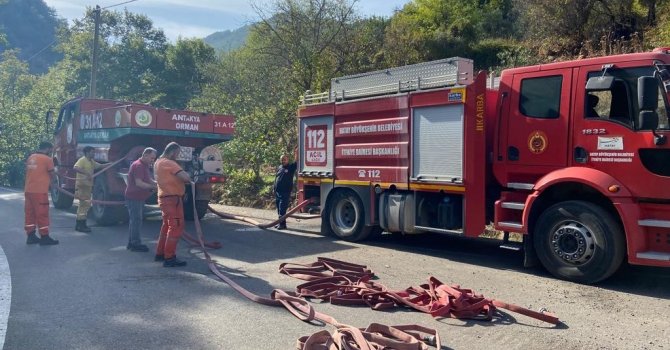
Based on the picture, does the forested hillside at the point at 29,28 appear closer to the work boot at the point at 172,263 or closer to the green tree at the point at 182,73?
the green tree at the point at 182,73

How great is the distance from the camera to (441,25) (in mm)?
26219

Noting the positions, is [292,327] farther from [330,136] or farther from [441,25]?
[441,25]

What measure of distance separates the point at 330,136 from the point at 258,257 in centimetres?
296

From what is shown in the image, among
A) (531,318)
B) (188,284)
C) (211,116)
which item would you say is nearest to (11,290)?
(188,284)

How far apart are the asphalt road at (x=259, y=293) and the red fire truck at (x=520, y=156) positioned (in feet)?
1.88

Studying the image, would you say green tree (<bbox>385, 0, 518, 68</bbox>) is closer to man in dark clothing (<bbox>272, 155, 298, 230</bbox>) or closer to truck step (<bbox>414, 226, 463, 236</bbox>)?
man in dark clothing (<bbox>272, 155, 298, 230</bbox>)

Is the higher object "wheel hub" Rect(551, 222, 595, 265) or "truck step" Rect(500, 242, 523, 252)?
"wheel hub" Rect(551, 222, 595, 265)

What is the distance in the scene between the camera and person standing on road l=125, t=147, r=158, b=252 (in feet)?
30.1

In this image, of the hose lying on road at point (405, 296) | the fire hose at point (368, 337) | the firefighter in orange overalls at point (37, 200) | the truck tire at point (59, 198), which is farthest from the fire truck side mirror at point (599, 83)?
the truck tire at point (59, 198)

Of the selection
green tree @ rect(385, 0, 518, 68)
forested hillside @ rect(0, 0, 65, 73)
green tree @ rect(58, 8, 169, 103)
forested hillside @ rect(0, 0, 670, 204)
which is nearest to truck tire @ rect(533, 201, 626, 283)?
forested hillside @ rect(0, 0, 670, 204)

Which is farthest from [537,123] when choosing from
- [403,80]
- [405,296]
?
[405,296]

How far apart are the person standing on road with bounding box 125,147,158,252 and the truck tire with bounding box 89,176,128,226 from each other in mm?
3458

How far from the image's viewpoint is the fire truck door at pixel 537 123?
769 cm

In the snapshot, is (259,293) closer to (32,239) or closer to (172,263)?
(172,263)
